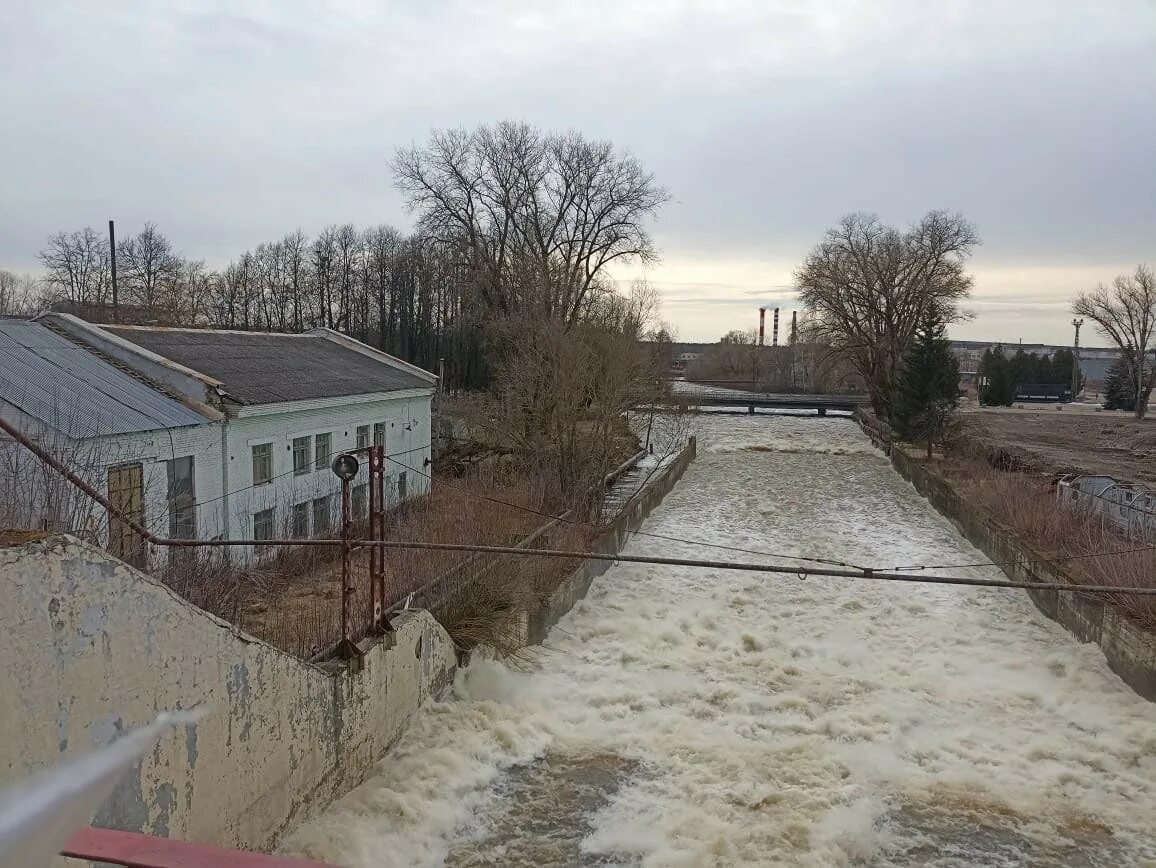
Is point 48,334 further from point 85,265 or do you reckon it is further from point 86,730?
point 85,265

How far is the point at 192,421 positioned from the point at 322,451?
14.4 ft

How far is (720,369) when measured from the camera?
355ft

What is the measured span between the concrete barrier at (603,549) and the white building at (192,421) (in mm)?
5291

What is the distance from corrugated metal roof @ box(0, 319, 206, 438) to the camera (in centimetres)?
1275

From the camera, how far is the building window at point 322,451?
61.4ft

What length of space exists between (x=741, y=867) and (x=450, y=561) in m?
5.68

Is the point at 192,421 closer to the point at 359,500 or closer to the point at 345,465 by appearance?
the point at 359,500

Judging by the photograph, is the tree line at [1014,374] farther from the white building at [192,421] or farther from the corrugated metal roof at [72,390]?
the corrugated metal roof at [72,390]

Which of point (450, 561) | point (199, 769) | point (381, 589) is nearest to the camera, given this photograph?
point (199, 769)

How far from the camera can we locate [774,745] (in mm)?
9625

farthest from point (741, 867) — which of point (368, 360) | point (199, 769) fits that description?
point (368, 360)

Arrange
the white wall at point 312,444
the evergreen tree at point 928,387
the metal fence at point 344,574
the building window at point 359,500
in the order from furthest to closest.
→ the evergreen tree at point 928,387 < the building window at point 359,500 < the white wall at point 312,444 < the metal fence at point 344,574

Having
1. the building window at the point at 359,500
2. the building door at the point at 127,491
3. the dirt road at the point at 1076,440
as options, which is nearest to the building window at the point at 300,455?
the building window at the point at 359,500

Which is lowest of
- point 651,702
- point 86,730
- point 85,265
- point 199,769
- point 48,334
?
point 651,702
